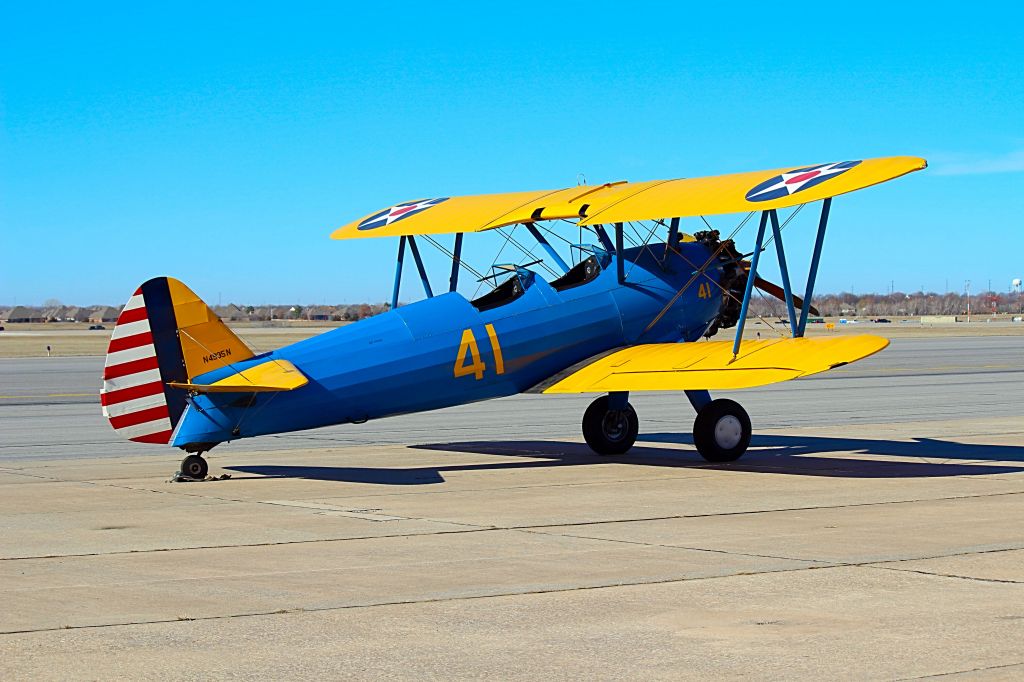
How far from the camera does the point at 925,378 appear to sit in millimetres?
36156

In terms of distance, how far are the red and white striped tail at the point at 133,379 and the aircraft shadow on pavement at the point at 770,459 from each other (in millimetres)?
1950

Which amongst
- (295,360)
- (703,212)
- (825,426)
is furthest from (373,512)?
(825,426)

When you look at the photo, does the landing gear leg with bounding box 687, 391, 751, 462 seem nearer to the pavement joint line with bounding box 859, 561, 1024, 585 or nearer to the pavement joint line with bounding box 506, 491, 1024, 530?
the pavement joint line with bounding box 506, 491, 1024, 530

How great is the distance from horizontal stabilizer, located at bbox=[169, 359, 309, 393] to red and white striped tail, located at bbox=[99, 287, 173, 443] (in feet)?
0.96

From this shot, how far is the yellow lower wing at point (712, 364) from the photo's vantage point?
14.7 metres

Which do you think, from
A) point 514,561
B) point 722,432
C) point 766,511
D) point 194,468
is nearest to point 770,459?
point 722,432

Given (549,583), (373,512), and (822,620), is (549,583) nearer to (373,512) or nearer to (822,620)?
(822,620)

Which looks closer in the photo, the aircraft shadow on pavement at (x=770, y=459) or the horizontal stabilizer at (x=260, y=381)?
the horizontal stabilizer at (x=260, y=381)

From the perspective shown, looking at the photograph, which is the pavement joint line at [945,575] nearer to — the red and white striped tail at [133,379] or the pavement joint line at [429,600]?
the pavement joint line at [429,600]

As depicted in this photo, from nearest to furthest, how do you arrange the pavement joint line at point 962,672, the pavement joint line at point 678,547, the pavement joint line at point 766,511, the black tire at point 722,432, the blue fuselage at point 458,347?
the pavement joint line at point 962,672 < the pavement joint line at point 678,547 < the pavement joint line at point 766,511 < the blue fuselage at point 458,347 < the black tire at point 722,432

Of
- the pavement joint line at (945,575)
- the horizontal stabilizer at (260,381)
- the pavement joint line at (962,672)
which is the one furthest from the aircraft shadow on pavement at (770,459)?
the pavement joint line at (962,672)

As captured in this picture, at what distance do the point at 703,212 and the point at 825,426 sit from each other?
8.20 m

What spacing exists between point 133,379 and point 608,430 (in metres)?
6.60

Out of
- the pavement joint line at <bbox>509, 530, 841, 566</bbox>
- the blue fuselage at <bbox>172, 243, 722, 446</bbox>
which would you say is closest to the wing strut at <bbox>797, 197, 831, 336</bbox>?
the blue fuselage at <bbox>172, 243, 722, 446</bbox>
